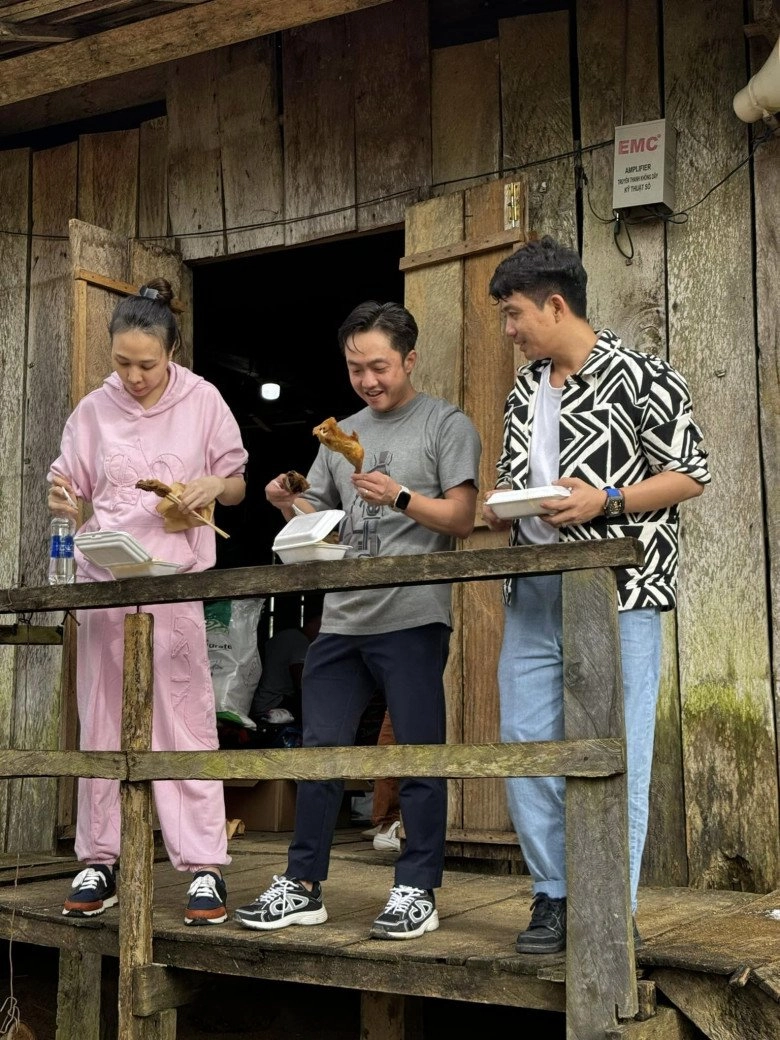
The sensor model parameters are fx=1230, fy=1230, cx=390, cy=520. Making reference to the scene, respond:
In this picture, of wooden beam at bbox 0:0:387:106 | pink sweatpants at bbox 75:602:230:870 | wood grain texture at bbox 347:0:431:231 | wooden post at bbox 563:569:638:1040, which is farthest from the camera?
Result: wood grain texture at bbox 347:0:431:231

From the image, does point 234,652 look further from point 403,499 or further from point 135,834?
point 403,499

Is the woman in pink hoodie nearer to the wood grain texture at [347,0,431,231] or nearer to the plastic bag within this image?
the wood grain texture at [347,0,431,231]

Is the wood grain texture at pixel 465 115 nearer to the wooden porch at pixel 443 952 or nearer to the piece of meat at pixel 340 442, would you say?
the piece of meat at pixel 340 442

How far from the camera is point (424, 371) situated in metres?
5.20

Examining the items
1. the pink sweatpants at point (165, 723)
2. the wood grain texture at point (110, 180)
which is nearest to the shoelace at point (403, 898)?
the pink sweatpants at point (165, 723)

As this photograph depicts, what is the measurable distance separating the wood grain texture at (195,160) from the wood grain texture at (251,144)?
5 centimetres

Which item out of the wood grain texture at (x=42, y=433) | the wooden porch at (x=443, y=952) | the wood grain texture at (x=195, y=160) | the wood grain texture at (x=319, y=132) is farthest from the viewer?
the wood grain texture at (x=42, y=433)

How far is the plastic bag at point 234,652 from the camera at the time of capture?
728cm

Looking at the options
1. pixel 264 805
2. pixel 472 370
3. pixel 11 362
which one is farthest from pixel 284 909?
pixel 11 362

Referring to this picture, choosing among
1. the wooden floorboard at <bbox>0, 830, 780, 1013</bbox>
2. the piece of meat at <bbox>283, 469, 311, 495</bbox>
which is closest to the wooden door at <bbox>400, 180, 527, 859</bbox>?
the wooden floorboard at <bbox>0, 830, 780, 1013</bbox>

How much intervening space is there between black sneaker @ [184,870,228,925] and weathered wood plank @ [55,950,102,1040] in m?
0.66

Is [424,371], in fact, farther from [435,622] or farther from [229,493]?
[435,622]

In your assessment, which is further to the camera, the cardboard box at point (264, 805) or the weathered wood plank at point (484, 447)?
the cardboard box at point (264, 805)

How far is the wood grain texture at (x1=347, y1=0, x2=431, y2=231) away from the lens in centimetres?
539
